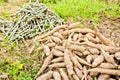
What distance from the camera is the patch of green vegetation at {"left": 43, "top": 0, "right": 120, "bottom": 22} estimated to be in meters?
5.96

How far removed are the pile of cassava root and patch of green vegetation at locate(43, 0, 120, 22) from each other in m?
1.30

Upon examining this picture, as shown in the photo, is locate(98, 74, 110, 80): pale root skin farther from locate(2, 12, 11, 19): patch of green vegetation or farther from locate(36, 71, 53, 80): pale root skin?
locate(2, 12, 11, 19): patch of green vegetation

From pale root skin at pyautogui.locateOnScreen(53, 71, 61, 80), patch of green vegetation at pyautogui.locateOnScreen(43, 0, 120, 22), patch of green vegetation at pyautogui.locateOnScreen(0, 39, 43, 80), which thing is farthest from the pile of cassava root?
patch of green vegetation at pyautogui.locateOnScreen(43, 0, 120, 22)

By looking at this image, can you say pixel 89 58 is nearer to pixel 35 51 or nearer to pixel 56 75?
pixel 56 75

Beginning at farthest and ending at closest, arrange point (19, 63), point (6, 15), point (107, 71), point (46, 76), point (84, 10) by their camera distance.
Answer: point (84, 10), point (6, 15), point (19, 63), point (46, 76), point (107, 71)

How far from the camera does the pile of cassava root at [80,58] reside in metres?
3.88

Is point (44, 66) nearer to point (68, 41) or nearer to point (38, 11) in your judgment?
point (68, 41)

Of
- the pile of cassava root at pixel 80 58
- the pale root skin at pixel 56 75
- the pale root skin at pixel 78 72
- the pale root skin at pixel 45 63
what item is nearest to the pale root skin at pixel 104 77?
the pile of cassava root at pixel 80 58

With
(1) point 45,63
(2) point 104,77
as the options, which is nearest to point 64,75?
(1) point 45,63

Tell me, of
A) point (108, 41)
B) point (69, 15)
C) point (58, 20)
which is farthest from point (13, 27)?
point (108, 41)

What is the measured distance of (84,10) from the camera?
6.29 metres

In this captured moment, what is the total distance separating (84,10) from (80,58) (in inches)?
92.5

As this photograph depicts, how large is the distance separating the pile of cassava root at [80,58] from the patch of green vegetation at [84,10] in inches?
51.3

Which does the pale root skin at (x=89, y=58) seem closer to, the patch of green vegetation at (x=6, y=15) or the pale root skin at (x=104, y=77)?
the pale root skin at (x=104, y=77)
